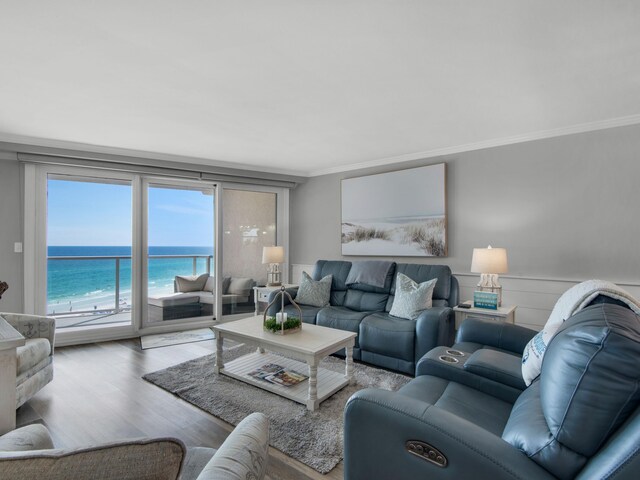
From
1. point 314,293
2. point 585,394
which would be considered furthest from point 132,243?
point 585,394

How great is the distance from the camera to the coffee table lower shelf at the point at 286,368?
2.58 metres

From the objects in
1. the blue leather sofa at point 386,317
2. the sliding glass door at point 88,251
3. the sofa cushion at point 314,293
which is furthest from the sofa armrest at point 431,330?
the sliding glass door at point 88,251

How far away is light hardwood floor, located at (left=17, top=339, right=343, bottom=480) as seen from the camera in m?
2.08

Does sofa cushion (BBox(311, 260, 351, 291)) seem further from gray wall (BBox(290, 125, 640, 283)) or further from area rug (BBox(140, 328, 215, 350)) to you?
area rug (BBox(140, 328, 215, 350))

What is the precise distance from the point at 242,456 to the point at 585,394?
953mm

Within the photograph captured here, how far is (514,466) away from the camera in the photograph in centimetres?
101

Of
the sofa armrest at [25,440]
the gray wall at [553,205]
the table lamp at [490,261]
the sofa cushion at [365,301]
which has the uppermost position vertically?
the gray wall at [553,205]

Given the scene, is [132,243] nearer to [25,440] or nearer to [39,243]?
[39,243]

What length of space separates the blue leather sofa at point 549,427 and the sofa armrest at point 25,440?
100cm

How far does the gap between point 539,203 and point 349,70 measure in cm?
253

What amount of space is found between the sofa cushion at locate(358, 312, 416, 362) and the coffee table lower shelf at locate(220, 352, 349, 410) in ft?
1.44

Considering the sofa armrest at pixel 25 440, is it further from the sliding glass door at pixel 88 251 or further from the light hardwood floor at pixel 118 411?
the sliding glass door at pixel 88 251

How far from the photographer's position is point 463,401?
1.63m

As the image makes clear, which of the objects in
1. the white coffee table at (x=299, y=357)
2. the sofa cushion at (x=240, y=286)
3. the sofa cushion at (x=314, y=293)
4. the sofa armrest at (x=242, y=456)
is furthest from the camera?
the sofa cushion at (x=240, y=286)
